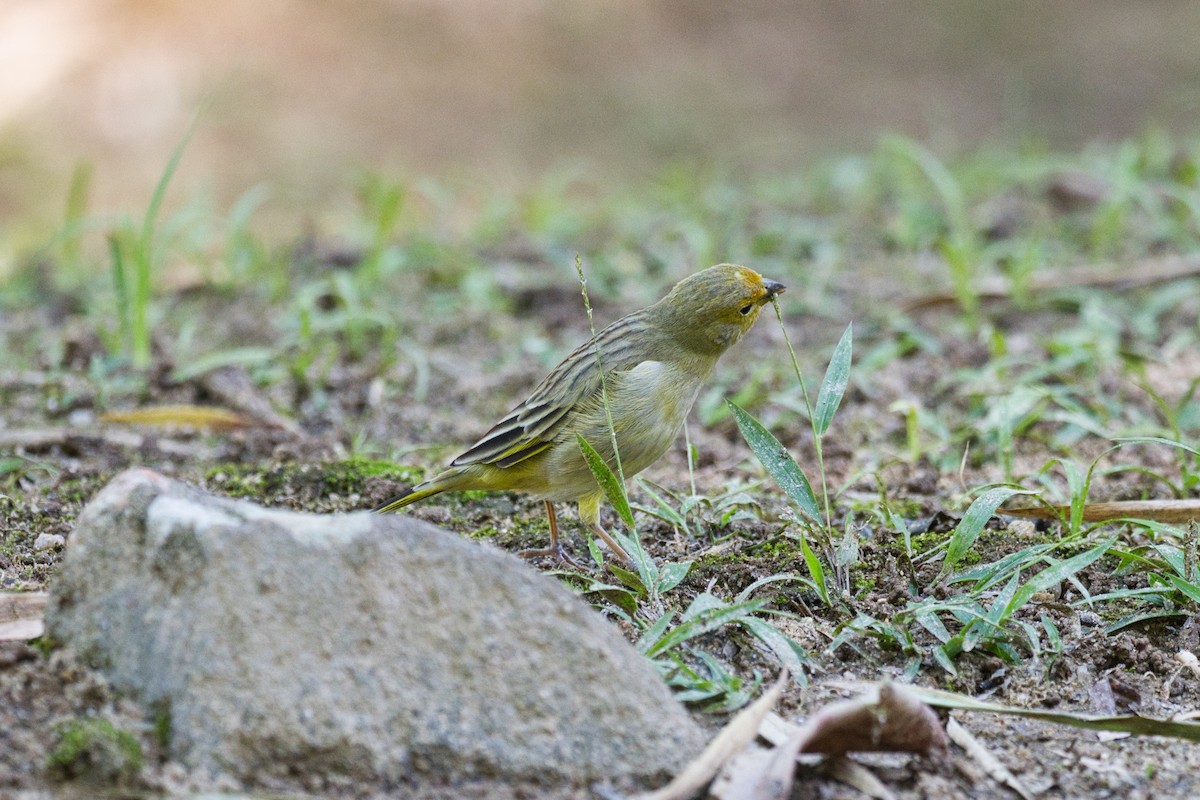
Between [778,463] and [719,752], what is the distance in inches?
45.3

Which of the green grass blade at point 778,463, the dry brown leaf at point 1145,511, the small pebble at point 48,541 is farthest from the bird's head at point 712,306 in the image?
the small pebble at point 48,541

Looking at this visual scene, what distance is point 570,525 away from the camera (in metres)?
4.40

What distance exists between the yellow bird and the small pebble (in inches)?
37.9

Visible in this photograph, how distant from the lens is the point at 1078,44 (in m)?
13.8

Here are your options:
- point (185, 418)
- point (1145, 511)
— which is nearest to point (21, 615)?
point (185, 418)

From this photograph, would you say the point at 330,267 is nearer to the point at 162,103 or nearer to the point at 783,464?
the point at 783,464

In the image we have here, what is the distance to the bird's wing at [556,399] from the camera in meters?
4.09

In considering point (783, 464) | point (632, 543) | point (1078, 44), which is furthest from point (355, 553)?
point (1078, 44)

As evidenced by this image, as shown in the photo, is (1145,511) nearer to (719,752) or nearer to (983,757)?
(983,757)

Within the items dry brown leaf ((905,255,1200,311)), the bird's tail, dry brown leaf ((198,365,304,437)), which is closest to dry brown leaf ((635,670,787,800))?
the bird's tail

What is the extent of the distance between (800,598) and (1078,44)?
471 inches

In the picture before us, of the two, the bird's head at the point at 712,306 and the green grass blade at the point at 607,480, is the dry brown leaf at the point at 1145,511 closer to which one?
the bird's head at the point at 712,306

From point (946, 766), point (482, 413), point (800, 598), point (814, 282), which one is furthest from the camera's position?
point (814, 282)

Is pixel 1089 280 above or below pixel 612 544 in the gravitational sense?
above
